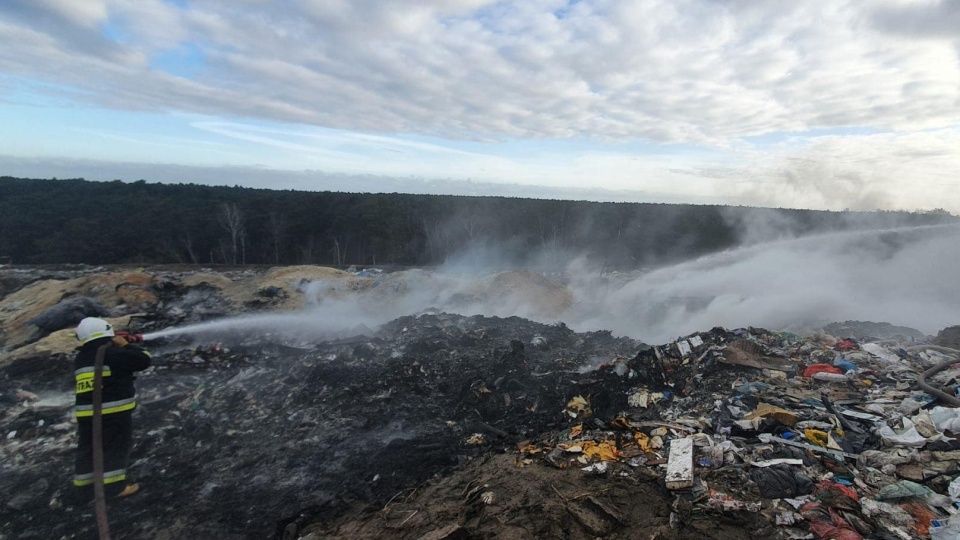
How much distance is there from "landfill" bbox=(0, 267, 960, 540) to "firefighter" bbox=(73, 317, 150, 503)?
11.7 inches

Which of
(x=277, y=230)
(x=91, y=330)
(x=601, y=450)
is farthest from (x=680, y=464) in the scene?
(x=277, y=230)

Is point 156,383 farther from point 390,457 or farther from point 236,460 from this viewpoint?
point 390,457

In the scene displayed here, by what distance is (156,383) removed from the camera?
8383mm

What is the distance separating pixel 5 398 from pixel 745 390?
1190 centimetres

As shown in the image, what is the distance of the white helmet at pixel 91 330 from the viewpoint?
5.21 metres

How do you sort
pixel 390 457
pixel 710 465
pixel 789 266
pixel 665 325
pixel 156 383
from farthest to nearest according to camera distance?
pixel 789 266 → pixel 665 325 → pixel 156 383 → pixel 390 457 → pixel 710 465

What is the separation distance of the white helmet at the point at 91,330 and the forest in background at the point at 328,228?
31.5 meters

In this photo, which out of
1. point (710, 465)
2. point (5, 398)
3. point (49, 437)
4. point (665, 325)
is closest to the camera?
point (710, 465)

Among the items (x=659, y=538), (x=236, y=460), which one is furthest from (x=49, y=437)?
(x=659, y=538)

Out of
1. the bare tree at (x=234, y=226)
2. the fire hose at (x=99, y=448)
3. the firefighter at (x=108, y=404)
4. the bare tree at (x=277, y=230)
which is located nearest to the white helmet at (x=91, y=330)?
the firefighter at (x=108, y=404)

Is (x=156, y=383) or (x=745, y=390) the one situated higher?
(x=745, y=390)

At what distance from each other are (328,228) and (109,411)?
3930 centimetres

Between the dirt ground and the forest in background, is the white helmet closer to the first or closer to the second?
the dirt ground

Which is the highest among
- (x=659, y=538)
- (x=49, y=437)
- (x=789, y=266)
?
(x=789, y=266)
